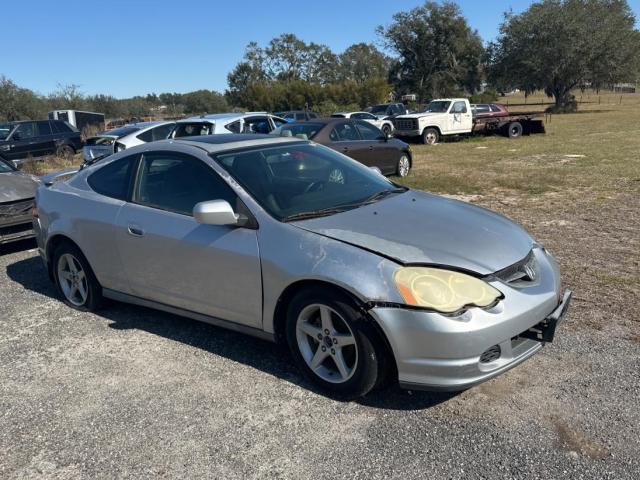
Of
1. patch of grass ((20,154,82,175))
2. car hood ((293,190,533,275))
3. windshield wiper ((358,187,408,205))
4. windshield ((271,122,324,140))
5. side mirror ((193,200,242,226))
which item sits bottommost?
patch of grass ((20,154,82,175))

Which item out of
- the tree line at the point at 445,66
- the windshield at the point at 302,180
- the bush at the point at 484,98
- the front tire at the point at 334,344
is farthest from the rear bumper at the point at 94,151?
the bush at the point at 484,98

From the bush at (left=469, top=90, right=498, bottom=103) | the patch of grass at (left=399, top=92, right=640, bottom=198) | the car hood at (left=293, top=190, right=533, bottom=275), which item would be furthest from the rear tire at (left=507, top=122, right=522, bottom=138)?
the bush at (left=469, top=90, right=498, bottom=103)

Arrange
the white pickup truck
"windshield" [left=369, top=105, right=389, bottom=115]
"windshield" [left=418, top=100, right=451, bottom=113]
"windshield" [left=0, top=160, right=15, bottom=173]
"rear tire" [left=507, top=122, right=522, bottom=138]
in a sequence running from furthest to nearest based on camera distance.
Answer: "windshield" [left=369, top=105, right=389, bottom=115] → "rear tire" [left=507, top=122, right=522, bottom=138] → "windshield" [left=418, top=100, right=451, bottom=113] → the white pickup truck → "windshield" [left=0, top=160, right=15, bottom=173]

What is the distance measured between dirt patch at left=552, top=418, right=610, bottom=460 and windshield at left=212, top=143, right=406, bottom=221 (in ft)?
Answer: 6.15

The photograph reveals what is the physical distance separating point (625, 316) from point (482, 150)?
1560cm

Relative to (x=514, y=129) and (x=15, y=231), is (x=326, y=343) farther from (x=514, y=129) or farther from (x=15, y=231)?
(x=514, y=129)

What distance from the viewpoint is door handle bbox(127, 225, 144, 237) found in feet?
13.8

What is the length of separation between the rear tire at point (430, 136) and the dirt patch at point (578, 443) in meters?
20.8

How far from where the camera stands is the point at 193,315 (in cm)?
408

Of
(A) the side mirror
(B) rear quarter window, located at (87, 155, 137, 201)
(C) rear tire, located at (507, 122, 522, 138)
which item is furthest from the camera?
(C) rear tire, located at (507, 122, 522, 138)

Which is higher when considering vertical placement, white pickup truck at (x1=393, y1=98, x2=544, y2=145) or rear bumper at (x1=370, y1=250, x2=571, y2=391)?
white pickup truck at (x1=393, y1=98, x2=544, y2=145)

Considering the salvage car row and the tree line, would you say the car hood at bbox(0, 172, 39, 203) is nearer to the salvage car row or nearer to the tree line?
the salvage car row

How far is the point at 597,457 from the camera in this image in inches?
108

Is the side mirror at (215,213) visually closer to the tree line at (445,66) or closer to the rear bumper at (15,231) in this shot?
the rear bumper at (15,231)
